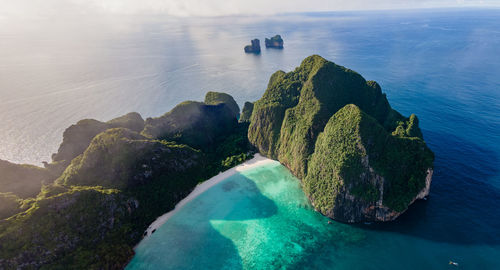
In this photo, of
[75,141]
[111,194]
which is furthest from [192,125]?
[111,194]

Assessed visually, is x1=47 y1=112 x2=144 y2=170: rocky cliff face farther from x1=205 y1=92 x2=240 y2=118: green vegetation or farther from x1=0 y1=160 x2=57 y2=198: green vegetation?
x1=205 y1=92 x2=240 y2=118: green vegetation

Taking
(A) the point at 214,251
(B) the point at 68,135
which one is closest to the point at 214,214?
(A) the point at 214,251

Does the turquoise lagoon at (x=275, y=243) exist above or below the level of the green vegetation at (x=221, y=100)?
below

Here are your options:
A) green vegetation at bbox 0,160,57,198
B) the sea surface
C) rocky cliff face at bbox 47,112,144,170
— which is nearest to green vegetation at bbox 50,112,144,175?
rocky cliff face at bbox 47,112,144,170

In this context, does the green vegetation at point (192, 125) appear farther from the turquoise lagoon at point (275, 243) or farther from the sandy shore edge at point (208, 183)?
the turquoise lagoon at point (275, 243)

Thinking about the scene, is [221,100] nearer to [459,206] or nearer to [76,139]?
[76,139]

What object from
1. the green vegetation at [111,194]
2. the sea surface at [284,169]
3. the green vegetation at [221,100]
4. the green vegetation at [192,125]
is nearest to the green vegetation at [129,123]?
the green vegetation at [111,194]

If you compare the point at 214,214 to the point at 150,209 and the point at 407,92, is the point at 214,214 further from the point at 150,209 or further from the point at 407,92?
the point at 407,92
